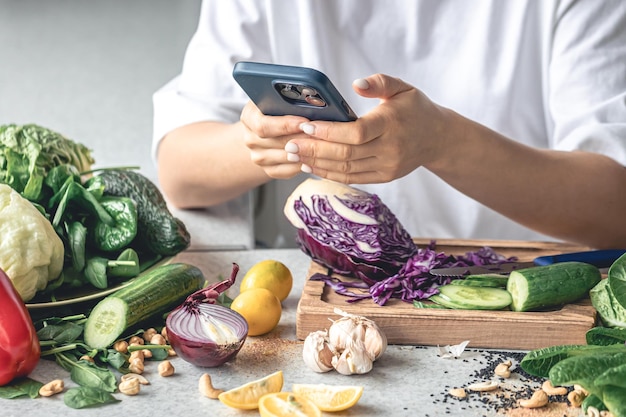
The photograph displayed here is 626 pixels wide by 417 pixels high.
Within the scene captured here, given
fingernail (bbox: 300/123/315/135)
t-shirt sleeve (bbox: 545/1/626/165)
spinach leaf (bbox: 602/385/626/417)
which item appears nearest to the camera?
spinach leaf (bbox: 602/385/626/417)

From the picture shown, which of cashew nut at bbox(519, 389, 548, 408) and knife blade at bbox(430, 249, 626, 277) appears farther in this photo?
knife blade at bbox(430, 249, 626, 277)

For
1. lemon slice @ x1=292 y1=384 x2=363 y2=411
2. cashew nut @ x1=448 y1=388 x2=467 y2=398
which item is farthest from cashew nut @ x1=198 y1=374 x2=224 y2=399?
cashew nut @ x1=448 y1=388 x2=467 y2=398

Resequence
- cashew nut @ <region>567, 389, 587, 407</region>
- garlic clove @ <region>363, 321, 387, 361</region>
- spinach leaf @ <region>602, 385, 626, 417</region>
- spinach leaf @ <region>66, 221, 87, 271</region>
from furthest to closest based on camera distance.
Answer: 1. spinach leaf @ <region>66, 221, 87, 271</region>
2. garlic clove @ <region>363, 321, 387, 361</region>
3. cashew nut @ <region>567, 389, 587, 407</region>
4. spinach leaf @ <region>602, 385, 626, 417</region>

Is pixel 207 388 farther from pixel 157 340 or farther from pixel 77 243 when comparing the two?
pixel 77 243

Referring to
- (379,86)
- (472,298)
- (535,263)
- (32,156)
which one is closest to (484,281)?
(472,298)

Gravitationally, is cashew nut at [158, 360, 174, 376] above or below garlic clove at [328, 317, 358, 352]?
below

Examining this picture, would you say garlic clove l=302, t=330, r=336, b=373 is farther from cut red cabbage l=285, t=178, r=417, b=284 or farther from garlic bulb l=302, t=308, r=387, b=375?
cut red cabbage l=285, t=178, r=417, b=284

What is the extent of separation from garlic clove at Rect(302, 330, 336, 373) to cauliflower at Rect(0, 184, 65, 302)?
18.1 inches

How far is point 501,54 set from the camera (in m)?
1.94

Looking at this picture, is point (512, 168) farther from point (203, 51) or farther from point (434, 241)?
point (203, 51)

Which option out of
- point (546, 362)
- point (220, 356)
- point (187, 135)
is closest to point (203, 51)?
A: point (187, 135)

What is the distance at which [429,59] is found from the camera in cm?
196

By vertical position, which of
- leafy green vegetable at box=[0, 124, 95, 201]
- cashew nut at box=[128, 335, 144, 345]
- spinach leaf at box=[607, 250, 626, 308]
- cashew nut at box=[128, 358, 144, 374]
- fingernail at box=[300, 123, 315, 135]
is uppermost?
fingernail at box=[300, 123, 315, 135]

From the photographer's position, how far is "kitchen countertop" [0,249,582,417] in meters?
1.10
